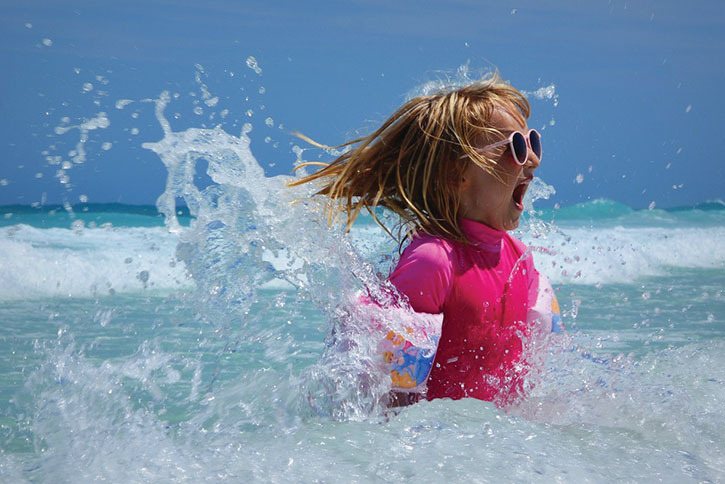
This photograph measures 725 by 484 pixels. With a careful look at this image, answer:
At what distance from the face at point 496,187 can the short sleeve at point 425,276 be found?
21 centimetres

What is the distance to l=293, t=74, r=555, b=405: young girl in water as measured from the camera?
263 centimetres

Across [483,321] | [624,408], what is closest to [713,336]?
[624,408]

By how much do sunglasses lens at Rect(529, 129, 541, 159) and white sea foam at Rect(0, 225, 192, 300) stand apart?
3.56 meters

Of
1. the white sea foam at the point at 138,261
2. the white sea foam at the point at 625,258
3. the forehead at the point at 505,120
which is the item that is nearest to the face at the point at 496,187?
the forehead at the point at 505,120

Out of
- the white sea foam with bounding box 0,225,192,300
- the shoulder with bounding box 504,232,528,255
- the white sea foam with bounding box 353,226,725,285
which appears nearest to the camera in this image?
the shoulder with bounding box 504,232,528,255

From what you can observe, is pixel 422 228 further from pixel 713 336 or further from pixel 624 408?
pixel 713 336

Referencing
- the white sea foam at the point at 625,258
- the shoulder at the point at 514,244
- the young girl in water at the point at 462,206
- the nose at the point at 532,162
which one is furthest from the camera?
the white sea foam at the point at 625,258

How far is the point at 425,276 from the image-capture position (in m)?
2.52

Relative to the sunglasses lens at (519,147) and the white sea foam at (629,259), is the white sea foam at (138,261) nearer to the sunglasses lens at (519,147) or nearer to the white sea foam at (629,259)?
the white sea foam at (629,259)

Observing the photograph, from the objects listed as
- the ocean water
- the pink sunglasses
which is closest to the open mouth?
the pink sunglasses

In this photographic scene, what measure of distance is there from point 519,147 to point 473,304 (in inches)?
18.5

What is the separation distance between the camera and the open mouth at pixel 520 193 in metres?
2.79

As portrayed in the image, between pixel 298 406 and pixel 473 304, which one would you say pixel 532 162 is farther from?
pixel 298 406

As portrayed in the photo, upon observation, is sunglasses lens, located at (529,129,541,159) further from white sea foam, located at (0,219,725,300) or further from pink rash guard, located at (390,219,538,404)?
white sea foam, located at (0,219,725,300)
